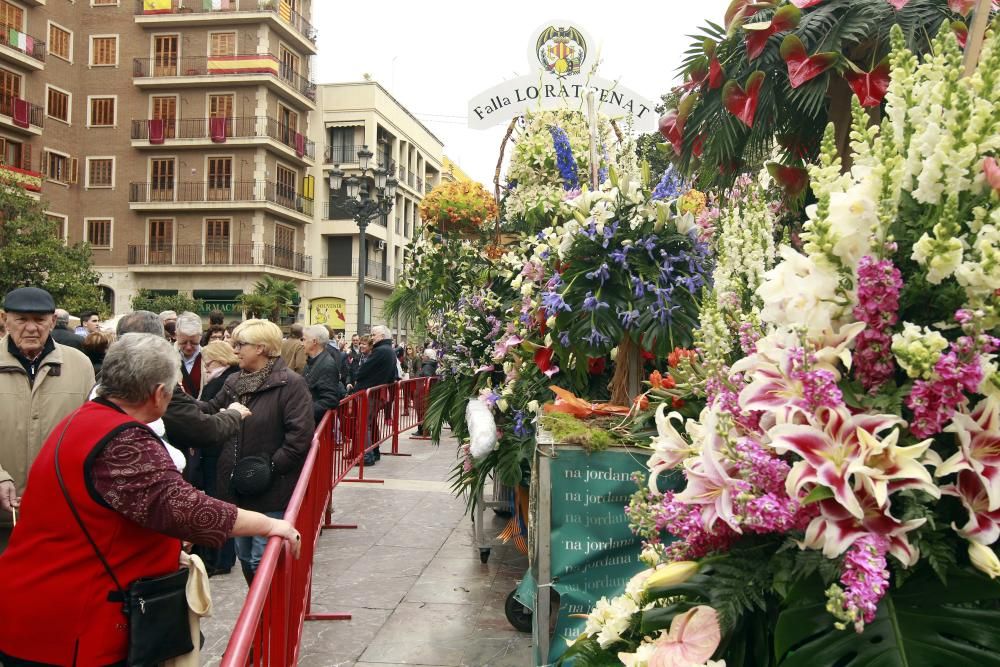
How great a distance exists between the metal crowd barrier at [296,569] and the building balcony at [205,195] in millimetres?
30344

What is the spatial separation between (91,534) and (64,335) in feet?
14.5

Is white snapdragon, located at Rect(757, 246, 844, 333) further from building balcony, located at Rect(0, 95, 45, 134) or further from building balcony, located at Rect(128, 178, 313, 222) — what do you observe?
building balcony, located at Rect(128, 178, 313, 222)

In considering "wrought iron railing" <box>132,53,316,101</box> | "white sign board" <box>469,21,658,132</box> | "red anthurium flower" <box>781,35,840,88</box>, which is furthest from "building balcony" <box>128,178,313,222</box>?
"red anthurium flower" <box>781,35,840,88</box>

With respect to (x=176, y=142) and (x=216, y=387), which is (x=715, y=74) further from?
(x=176, y=142)

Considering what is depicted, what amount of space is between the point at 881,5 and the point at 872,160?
134cm

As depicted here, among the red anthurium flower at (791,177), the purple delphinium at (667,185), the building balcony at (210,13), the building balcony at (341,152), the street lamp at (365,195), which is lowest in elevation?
the red anthurium flower at (791,177)

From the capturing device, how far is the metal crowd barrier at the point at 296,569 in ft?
7.70

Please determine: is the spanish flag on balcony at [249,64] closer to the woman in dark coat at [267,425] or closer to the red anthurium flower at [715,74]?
the woman in dark coat at [267,425]

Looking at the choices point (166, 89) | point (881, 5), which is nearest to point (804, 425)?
point (881, 5)

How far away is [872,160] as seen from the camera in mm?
1568

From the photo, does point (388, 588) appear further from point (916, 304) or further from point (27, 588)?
point (916, 304)

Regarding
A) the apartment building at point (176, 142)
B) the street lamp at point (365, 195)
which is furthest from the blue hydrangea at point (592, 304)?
the apartment building at point (176, 142)

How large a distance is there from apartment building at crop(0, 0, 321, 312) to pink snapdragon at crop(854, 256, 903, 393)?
1517 inches

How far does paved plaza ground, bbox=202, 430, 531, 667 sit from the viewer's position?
462cm
